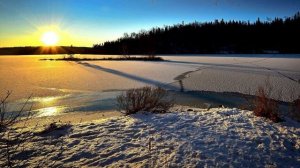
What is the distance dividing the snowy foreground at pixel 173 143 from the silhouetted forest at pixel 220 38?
59446 mm

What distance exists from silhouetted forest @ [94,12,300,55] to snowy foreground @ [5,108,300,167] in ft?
195

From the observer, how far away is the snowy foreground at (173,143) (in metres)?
3.53

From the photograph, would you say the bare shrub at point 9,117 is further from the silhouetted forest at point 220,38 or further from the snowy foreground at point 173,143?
the silhouetted forest at point 220,38

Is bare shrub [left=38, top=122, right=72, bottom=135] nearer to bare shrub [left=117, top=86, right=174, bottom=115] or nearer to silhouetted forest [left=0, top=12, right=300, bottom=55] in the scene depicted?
bare shrub [left=117, top=86, right=174, bottom=115]

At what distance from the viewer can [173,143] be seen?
159 inches

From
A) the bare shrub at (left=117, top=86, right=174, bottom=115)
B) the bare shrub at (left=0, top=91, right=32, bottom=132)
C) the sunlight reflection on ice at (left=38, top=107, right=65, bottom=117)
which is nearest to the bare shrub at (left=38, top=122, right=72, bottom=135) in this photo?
the bare shrub at (left=0, top=91, right=32, bottom=132)

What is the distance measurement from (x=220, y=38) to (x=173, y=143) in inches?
3221

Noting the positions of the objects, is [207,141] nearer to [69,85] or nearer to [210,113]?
[210,113]

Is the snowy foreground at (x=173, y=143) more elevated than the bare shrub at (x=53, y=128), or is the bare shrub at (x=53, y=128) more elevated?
the bare shrub at (x=53, y=128)

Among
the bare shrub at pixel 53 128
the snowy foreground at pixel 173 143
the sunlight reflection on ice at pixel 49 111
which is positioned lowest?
the sunlight reflection on ice at pixel 49 111

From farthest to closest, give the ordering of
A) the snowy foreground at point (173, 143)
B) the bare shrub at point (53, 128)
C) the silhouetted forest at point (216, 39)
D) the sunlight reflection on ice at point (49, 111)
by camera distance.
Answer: the silhouetted forest at point (216, 39), the sunlight reflection on ice at point (49, 111), the bare shrub at point (53, 128), the snowy foreground at point (173, 143)

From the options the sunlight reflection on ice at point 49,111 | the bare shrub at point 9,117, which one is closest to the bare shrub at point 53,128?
the bare shrub at point 9,117

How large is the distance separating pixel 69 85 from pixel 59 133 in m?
7.09

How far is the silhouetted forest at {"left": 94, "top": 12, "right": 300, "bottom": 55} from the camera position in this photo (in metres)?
69.9
